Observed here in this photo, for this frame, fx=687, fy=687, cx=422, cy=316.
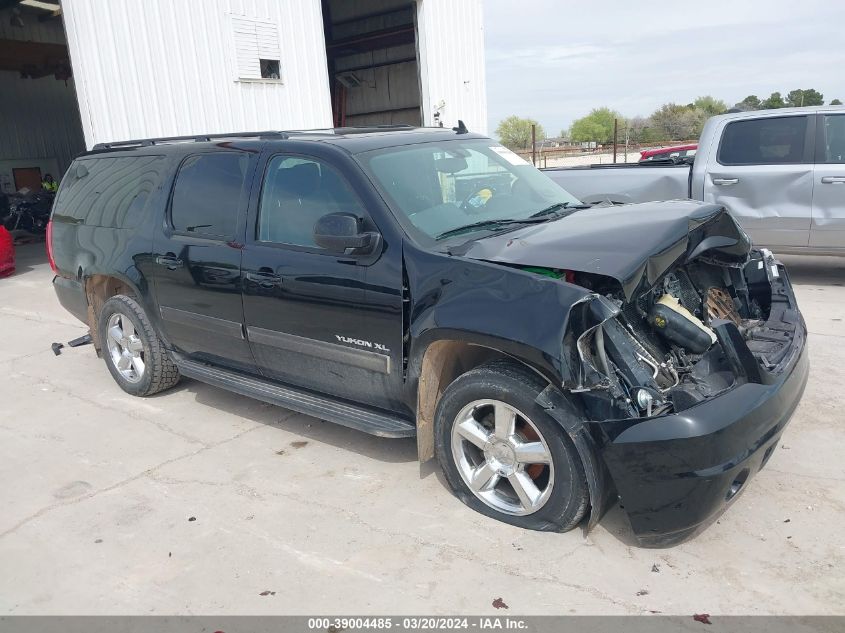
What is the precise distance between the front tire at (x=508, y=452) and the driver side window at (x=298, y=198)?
123 cm

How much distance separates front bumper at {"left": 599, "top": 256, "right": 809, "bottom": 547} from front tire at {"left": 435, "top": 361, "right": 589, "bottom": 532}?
240 millimetres

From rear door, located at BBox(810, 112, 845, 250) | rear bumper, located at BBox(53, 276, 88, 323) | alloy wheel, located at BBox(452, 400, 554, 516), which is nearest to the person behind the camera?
alloy wheel, located at BBox(452, 400, 554, 516)

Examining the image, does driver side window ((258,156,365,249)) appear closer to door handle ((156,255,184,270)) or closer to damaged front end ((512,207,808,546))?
door handle ((156,255,184,270))

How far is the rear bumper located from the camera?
5.70 meters

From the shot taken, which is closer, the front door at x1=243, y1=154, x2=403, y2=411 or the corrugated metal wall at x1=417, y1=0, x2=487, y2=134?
the front door at x1=243, y1=154, x2=403, y2=411

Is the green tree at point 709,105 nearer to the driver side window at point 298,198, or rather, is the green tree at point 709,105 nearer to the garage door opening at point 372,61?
the garage door opening at point 372,61

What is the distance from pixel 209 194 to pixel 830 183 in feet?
20.0

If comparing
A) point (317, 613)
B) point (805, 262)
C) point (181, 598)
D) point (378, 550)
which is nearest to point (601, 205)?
point (378, 550)

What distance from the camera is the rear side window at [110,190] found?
16.4 ft

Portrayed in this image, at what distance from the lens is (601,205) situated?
→ 4.50 meters

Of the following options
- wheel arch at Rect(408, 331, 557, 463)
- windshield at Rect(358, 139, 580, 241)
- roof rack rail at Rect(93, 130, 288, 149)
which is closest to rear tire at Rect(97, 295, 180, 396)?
roof rack rail at Rect(93, 130, 288, 149)

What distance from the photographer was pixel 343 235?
348cm

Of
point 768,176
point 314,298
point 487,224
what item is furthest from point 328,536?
point 768,176

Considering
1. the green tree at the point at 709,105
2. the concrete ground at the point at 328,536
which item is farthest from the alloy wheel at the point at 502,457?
the green tree at the point at 709,105
